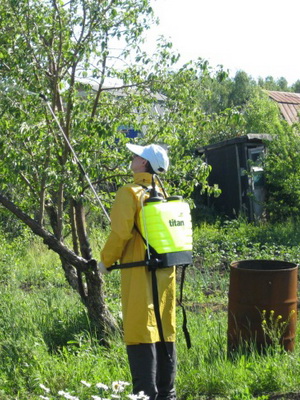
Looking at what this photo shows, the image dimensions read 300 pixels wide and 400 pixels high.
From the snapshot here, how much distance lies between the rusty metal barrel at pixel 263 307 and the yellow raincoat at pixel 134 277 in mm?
1172

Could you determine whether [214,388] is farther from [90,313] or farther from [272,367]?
[90,313]

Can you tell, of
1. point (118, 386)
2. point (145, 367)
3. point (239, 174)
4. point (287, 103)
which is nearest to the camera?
point (118, 386)

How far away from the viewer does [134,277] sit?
15.4ft

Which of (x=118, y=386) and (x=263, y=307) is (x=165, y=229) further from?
(x=263, y=307)

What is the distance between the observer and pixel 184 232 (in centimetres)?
484

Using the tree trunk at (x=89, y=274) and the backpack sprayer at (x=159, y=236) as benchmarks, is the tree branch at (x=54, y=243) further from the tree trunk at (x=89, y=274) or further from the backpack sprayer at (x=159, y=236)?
the backpack sprayer at (x=159, y=236)

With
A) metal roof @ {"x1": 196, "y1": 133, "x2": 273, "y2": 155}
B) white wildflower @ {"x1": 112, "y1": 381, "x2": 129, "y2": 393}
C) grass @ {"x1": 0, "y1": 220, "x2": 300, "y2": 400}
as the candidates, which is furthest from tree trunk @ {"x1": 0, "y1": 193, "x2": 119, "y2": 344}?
metal roof @ {"x1": 196, "y1": 133, "x2": 273, "y2": 155}

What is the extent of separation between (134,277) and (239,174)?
13.4 meters

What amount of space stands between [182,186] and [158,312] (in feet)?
8.91

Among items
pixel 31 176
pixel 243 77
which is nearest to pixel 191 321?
pixel 31 176

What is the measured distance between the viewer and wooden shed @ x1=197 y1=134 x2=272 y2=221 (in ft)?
57.0

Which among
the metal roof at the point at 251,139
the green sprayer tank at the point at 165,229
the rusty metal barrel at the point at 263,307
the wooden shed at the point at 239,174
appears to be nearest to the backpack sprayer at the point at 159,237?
the green sprayer tank at the point at 165,229

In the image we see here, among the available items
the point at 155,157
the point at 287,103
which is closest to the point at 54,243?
the point at 155,157

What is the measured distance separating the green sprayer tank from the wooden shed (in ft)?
39.7
